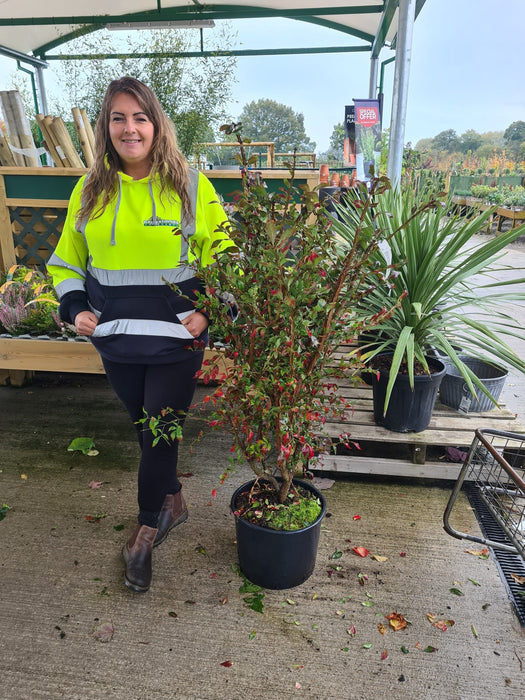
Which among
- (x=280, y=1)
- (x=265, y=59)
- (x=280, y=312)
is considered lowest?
(x=280, y=312)

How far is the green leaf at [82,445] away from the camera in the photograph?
104 inches

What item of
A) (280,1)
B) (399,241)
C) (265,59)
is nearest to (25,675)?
(399,241)

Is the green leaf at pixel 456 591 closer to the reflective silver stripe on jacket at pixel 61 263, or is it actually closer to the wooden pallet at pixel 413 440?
the wooden pallet at pixel 413 440

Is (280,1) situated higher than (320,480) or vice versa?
(280,1)

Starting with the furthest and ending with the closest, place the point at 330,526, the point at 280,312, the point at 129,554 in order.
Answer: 1. the point at 330,526
2. the point at 129,554
3. the point at 280,312

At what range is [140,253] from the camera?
156cm

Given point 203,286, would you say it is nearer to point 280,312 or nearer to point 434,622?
point 280,312

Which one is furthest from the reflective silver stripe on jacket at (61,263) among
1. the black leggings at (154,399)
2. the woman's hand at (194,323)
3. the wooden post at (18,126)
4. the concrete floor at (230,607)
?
the wooden post at (18,126)

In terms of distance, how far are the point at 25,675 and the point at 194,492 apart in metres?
1.00

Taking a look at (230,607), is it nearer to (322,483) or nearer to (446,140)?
(322,483)

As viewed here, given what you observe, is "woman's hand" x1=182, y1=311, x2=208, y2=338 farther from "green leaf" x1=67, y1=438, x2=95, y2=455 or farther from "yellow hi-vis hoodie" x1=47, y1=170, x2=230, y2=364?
"green leaf" x1=67, y1=438, x2=95, y2=455

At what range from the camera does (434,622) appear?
1586 millimetres

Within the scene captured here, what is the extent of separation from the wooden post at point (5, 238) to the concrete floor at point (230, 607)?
70.2 inches

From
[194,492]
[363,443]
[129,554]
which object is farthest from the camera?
[363,443]
